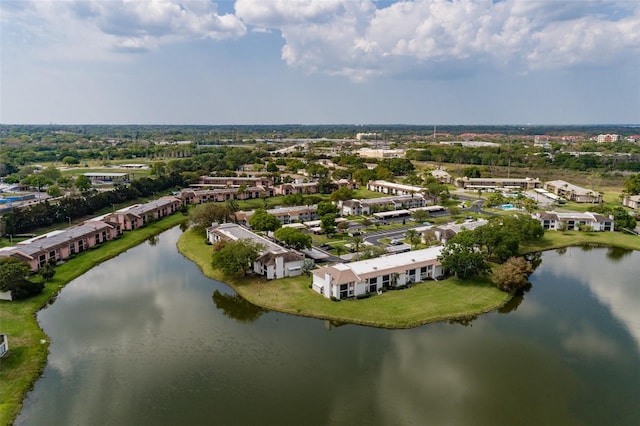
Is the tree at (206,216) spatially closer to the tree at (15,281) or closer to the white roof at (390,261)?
the tree at (15,281)

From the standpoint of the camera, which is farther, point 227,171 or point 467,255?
point 227,171

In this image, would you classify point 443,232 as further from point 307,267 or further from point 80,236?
point 80,236

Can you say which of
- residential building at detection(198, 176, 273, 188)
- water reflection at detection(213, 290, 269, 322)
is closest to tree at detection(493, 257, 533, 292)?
water reflection at detection(213, 290, 269, 322)

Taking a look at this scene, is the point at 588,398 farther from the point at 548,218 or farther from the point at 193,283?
the point at 548,218

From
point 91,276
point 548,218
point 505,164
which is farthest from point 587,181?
point 91,276

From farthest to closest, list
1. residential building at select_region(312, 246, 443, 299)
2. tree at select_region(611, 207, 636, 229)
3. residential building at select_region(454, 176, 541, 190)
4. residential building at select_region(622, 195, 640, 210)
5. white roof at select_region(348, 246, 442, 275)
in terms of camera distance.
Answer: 1. residential building at select_region(454, 176, 541, 190)
2. residential building at select_region(622, 195, 640, 210)
3. tree at select_region(611, 207, 636, 229)
4. white roof at select_region(348, 246, 442, 275)
5. residential building at select_region(312, 246, 443, 299)

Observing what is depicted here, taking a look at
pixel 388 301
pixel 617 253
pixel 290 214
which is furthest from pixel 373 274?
pixel 617 253

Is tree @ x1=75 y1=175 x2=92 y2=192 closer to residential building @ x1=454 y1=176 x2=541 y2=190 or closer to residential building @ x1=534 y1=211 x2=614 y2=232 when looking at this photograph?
residential building @ x1=454 y1=176 x2=541 y2=190

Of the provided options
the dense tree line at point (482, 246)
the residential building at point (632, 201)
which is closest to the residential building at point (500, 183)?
the residential building at point (632, 201)
